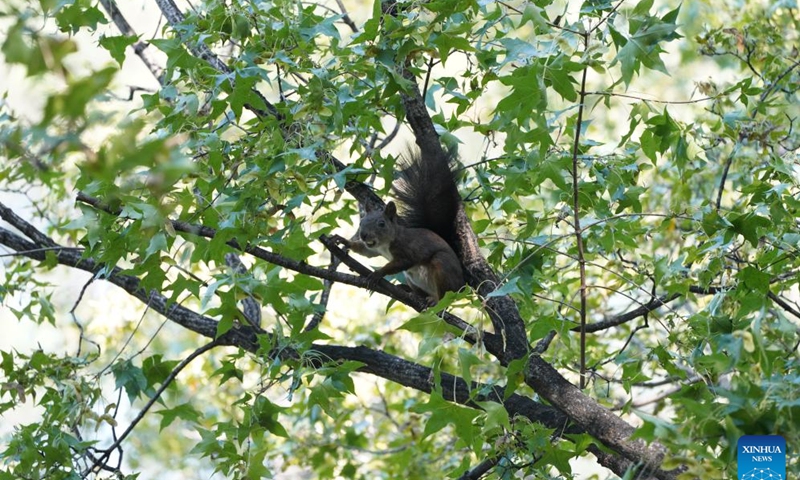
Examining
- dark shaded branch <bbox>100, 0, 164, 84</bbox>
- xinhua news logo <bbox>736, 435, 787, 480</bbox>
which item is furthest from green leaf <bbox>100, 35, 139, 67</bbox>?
xinhua news logo <bbox>736, 435, 787, 480</bbox>

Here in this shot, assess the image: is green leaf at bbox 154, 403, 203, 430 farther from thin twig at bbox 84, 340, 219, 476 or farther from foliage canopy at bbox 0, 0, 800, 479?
thin twig at bbox 84, 340, 219, 476

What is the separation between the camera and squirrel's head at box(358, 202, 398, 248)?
4.07 meters

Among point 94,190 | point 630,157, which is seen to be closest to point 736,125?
point 630,157

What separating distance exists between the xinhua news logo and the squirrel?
77.1 inches

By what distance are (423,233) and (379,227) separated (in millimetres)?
247

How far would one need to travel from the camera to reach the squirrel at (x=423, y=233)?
157 inches

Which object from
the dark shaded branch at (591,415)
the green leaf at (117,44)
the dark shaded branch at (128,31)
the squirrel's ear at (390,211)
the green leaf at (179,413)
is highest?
the dark shaded branch at (128,31)

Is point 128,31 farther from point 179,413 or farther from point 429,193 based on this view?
point 179,413

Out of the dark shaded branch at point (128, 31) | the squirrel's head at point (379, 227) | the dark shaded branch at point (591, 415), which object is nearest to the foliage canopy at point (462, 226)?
the dark shaded branch at point (591, 415)

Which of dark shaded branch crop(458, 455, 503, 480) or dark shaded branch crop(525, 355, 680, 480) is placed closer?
dark shaded branch crop(525, 355, 680, 480)

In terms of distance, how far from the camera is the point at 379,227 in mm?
4133

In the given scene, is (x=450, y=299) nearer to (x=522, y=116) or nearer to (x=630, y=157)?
(x=522, y=116)

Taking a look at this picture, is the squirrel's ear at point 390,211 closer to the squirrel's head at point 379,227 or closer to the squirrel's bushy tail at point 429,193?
the squirrel's head at point 379,227

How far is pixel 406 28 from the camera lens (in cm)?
274
